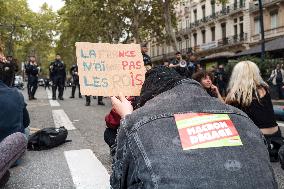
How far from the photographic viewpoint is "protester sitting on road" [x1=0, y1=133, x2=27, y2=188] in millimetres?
3738

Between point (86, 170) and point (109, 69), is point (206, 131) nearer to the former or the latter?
→ point (109, 69)

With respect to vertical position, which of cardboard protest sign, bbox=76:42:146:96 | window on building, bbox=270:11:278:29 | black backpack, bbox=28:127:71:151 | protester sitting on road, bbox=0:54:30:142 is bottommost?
black backpack, bbox=28:127:71:151

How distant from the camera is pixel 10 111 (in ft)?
16.5

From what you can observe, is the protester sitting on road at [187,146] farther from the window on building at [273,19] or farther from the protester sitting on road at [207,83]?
the window on building at [273,19]

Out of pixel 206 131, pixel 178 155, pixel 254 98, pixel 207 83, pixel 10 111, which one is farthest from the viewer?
pixel 207 83

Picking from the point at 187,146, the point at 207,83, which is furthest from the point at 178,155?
the point at 207,83

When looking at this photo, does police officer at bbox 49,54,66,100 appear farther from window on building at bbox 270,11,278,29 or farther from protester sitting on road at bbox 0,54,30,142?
window on building at bbox 270,11,278,29

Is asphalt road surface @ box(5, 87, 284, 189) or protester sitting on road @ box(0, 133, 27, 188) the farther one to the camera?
asphalt road surface @ box(5, 87, 284, 189)

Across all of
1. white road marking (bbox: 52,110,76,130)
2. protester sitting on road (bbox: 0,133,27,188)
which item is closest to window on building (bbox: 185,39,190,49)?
white road marking (bbox: 52,110,76,130)

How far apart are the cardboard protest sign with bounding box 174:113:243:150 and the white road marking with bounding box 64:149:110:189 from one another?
A: 8.41ft

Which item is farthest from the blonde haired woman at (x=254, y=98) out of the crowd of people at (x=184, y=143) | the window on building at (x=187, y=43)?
the window on building at (x=187, y=43)

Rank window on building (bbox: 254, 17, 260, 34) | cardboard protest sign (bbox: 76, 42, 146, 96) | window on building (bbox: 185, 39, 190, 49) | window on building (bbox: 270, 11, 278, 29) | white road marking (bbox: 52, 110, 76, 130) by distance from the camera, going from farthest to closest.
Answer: window on building (bbox: 185, 39, 190, 49) → window on building (bbox: 254, 17, 260, 34) → window on building (bbox: 270, 11, 278, 29) → white road marking (bbox: 52, 110, 76, 130) → cardboard protest sign (bbox: 76, 42, 146, 96)

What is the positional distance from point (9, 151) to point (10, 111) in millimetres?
1272

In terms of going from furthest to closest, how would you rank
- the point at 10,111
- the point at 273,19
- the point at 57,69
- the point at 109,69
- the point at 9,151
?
the point at 273,19 < the point at 57,69 < the point at 10,111 < the point at 9,151 < the point at 109,69
